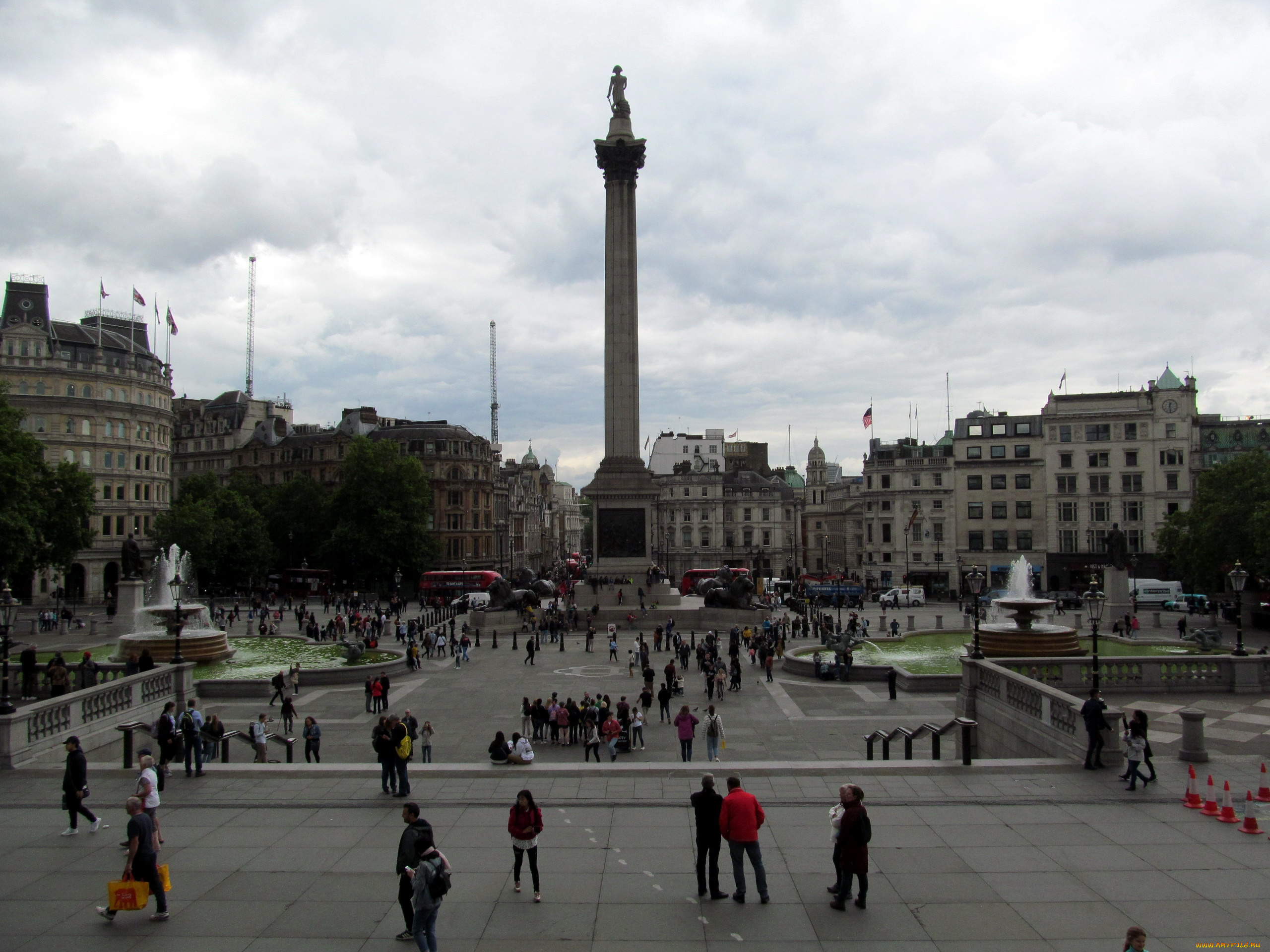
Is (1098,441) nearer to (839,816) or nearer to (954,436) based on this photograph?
(954,436)

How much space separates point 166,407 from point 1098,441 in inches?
3303

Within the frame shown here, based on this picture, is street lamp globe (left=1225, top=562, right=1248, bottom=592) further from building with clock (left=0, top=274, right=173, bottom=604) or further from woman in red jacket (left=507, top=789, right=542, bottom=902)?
building with clock (left=0, top=274, right=173, bottom=604)

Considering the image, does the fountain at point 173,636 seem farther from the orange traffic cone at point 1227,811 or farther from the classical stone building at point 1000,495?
the classical stone building at point 1000,495

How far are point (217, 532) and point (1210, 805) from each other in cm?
6750

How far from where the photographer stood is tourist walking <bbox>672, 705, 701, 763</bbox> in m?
18.8

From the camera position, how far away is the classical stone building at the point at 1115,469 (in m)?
72.2

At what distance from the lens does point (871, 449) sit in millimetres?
92062

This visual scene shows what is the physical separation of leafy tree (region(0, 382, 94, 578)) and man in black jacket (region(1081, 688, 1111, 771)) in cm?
4973

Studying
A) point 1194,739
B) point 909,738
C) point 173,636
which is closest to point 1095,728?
point 1194,739

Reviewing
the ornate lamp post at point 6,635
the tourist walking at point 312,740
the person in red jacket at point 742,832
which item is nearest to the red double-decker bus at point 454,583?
the tourist walking at point 312,740

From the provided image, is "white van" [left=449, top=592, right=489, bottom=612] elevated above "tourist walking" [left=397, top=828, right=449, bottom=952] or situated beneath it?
situated beneath

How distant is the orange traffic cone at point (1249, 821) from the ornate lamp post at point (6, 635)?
66.7 feet

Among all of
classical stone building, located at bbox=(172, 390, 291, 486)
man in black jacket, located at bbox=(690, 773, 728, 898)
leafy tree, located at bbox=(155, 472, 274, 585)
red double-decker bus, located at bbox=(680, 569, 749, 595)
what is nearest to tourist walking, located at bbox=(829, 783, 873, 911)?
man in black jacket, located at bbox=(690, 773, 728, 898)

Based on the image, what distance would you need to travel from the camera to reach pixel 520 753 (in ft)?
53.6
